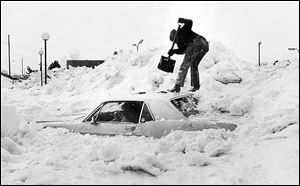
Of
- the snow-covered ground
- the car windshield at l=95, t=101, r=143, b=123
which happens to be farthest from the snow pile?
the car windshield at l=95, t=101, r=143, b=123

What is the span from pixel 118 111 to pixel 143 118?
2.79ft

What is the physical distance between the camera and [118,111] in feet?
22.2

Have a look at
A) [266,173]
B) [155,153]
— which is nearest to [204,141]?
[155,153]

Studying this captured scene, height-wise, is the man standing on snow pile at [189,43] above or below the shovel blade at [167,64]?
above

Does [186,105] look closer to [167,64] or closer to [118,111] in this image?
[118,111]

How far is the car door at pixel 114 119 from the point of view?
6.12m

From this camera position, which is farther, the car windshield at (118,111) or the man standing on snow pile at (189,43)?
the man standing on snow pile at (189,43)

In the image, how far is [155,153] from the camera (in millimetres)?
4957

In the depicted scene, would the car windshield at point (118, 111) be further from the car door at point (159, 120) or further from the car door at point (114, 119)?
the car door at point (159, 120)

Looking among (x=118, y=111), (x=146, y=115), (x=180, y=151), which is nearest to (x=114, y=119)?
A: (x=118, y=111)

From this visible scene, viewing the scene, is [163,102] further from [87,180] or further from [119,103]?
[87,180]

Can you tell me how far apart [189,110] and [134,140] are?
4.26 feet

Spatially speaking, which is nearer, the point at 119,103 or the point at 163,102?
the point at 163,102

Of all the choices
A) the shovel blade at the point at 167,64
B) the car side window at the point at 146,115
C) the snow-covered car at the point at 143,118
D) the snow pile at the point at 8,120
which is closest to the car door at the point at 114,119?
the snow-covered car at the point at 143,118
